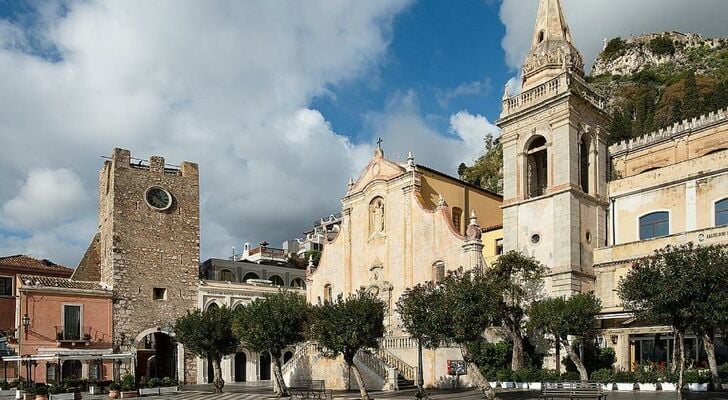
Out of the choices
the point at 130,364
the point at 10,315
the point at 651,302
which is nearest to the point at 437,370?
the point at 651,302

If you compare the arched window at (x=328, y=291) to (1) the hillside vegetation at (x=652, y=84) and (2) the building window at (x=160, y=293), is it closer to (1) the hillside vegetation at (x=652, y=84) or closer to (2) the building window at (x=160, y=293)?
(2) the building window at (x=160, y=293)

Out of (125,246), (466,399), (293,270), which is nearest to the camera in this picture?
(466,399)

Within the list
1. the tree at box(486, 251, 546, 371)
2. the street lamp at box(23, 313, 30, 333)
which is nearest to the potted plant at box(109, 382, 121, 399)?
the street lamp at box(23, 313, 30, 333)

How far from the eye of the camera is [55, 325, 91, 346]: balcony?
149 ft

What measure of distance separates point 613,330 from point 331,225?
314ft

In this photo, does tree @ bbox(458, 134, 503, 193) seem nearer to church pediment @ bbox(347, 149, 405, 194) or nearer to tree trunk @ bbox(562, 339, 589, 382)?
church pediment @ bbox(347, 149, 405, 194)

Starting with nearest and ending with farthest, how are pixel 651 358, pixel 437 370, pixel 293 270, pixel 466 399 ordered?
1. pixel 466 399
2. pixel 651 358
3. pixel 437 370
4. pixel 293 270

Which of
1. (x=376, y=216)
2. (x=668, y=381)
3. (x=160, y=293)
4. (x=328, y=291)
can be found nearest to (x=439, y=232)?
(x=376, y=216)

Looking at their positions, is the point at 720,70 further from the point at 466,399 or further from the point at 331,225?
the point at 466,399

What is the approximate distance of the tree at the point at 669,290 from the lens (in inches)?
830

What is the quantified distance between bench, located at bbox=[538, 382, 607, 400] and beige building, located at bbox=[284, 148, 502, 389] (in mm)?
10229

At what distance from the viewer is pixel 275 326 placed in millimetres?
32125

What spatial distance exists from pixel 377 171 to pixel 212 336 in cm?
1564

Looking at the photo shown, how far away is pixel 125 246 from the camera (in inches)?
1965
